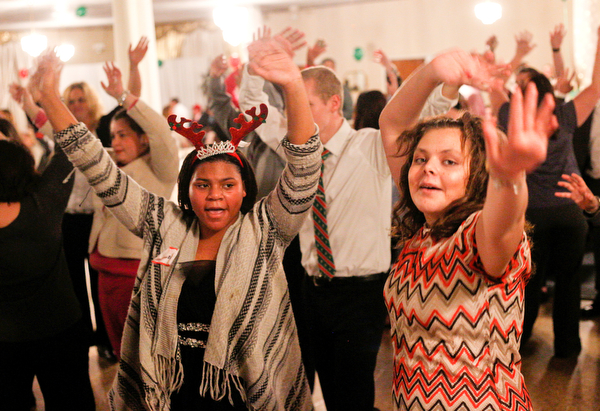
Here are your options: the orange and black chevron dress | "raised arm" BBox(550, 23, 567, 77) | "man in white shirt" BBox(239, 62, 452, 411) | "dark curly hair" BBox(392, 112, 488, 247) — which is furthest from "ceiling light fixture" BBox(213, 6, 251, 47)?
the orange and black chevron dress

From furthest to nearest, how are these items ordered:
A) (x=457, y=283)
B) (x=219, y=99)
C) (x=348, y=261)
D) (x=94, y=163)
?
1. (x=219, y=99)
2. (x=348, y=261)
3. (x=94, y=163)
4. (x=457, y=283)

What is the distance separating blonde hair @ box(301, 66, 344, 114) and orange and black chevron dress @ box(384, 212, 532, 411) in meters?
1.23

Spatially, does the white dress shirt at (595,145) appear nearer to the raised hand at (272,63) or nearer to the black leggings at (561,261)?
the black leggings at (561,261)

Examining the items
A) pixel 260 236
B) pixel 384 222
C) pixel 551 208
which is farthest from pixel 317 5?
pixel 260 236

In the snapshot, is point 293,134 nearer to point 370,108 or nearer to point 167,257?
point 167,257

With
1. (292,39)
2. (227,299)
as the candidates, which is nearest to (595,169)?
(292,39)

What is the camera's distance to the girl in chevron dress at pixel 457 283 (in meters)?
1.12

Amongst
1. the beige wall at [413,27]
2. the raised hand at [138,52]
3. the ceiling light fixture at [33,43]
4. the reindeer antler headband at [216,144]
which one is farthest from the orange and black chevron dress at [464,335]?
the beige wall at [413,27]

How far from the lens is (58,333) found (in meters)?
2.11

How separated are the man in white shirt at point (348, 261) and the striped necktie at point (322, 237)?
0.02 m

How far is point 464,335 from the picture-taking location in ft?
3.88

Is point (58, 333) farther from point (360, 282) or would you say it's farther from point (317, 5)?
point (317, 5)

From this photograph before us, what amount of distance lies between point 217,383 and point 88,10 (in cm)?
993

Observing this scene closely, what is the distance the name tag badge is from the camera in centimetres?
161
